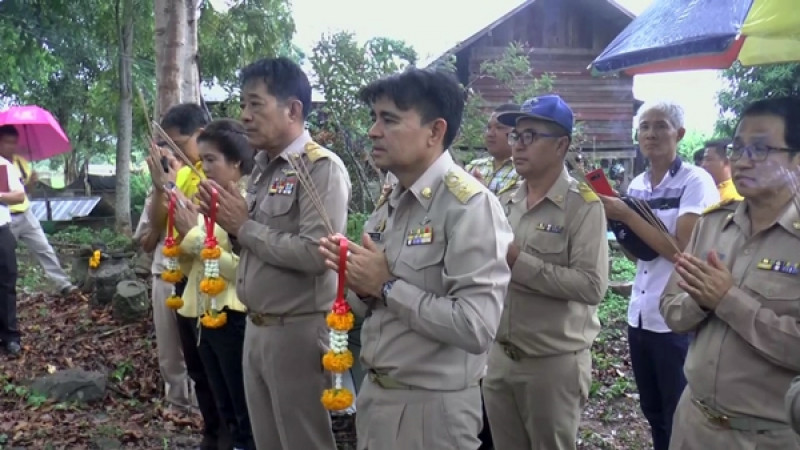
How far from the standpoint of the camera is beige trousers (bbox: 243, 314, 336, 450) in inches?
117

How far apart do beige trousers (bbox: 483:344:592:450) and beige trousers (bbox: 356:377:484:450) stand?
653 mm

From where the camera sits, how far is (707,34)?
8.17 feet

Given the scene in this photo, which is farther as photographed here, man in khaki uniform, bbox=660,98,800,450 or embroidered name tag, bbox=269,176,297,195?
embroidered name tag, bbox=269,176,297,195

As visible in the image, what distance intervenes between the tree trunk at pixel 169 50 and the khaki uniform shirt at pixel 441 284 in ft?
11.3

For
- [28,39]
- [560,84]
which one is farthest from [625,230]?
[560,84]

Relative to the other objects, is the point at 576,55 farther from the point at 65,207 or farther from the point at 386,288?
the point at 386,288

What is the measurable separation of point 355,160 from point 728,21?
12.3 ft

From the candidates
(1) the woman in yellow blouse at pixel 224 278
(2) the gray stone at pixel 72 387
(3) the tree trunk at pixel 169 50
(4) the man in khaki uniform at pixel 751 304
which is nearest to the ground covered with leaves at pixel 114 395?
(2) the gray stone at pixel 72 387

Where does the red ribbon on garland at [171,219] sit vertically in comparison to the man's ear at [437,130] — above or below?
below

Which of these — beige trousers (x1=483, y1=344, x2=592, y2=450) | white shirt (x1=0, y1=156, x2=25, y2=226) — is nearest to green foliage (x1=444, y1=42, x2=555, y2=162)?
beige trousers (x1=483, y1=344, x2=592, y2=450)

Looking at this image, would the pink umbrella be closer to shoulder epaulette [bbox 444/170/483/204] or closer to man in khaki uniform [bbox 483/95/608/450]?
man in khaki uniform [bbox 483/95/608/450]

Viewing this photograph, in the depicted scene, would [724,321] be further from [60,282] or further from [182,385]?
[60,282]

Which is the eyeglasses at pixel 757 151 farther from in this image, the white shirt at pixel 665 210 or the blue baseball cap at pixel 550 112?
the white shirt at pixel 665 210

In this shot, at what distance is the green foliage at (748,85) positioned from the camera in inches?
432
